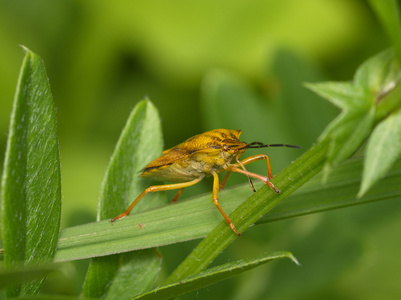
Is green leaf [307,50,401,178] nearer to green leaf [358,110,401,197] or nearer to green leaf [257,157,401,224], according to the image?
green leaf [358,110,401,197]

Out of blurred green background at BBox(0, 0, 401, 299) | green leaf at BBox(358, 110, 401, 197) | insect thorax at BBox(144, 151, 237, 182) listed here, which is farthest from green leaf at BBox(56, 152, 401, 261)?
blurred green background at BBox(0, 0, 401, 299)

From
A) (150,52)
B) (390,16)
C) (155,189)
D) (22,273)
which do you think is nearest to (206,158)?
(155,189)

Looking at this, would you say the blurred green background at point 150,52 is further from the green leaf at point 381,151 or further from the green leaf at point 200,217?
the green leaf at point 381,151

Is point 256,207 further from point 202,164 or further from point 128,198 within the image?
point 202,164

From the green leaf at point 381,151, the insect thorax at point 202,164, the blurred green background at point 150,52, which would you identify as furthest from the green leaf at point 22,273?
the blurred green background at point 150,52

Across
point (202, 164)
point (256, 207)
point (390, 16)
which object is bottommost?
point (202, 164)

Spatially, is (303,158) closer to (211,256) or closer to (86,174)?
(211,256)
